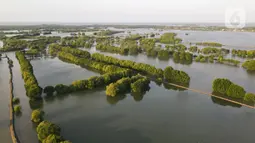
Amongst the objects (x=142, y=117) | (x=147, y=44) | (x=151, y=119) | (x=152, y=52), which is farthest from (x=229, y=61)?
(x=142, y=117)

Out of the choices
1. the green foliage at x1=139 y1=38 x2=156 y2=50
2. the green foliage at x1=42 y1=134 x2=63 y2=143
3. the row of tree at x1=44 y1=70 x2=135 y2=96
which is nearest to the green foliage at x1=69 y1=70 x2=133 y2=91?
the row of tree at x1=44 y1=70 x2=135 y2=96

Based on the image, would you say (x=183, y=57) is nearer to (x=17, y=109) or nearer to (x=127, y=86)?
(x=127, y=86)

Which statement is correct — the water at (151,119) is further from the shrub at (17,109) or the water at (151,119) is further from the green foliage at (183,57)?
the green foliage at (183,57)

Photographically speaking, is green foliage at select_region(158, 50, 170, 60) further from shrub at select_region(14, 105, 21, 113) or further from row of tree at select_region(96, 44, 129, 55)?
shrub at select_region(14, 105, 21, 113)

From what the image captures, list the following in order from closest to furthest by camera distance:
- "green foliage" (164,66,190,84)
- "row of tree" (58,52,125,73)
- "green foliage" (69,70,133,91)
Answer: "green foliage" (69,70,133,91) → "green foliage" (164,66,190,84) → "row of tree" (58,52,125,73)

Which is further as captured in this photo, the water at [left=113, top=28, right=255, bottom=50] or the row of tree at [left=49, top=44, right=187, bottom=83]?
the water at [left=113, top=28, right=255, bottom=50]

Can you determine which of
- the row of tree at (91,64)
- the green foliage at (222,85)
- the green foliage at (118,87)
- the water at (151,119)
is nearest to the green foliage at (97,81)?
the water at (151,119)
